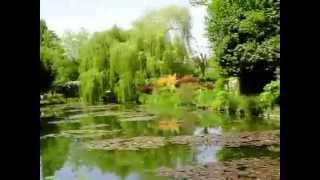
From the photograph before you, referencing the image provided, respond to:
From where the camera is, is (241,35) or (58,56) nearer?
(58,56)

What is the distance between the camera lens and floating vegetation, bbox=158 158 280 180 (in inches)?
97.9

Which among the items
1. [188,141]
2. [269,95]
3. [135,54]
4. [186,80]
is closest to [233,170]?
[188,141]

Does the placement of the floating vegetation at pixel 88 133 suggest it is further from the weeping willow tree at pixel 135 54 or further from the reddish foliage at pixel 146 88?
the reddish foliage at pixel 146 88

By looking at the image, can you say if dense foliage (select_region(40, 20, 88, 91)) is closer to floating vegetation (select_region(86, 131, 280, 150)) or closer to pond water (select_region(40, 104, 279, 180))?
pond water (select_region(40, 104, 279, 180))

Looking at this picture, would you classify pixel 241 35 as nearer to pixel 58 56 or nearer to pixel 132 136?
pixel 132 136

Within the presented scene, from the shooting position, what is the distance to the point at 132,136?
8.55 ft

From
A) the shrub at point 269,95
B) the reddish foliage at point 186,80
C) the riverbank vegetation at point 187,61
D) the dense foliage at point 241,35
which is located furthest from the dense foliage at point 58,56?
the shrub at point 269,95

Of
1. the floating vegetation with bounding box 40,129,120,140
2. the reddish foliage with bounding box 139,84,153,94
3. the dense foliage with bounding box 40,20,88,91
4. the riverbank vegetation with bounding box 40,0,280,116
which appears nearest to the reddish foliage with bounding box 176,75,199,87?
the riverbank vegetation with bounding box 40,0,280,116

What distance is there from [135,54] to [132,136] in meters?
0.50

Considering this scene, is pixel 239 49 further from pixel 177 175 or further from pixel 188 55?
pixel 177 175
